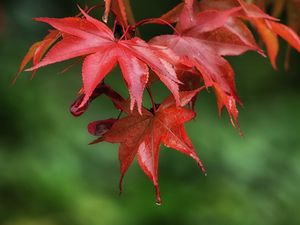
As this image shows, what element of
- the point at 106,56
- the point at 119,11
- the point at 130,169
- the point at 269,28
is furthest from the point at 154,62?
the point at 130,169

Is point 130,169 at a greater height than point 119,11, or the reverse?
point 119,11

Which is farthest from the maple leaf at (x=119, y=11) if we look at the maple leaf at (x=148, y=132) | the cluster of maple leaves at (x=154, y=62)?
the maple leaf at (x=148, y=132)

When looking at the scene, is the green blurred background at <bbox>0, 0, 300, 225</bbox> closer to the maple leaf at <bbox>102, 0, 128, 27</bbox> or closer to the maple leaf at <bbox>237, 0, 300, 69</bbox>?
the maple leaf at <bbox>237, 0, 300, 69</bbox>

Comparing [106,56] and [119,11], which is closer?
[106,56]

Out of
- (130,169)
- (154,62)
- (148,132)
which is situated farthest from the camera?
(130,169)

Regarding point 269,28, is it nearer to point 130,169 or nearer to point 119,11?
point 119,11

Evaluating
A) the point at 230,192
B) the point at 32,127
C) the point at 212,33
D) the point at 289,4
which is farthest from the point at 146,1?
the point at 212,33

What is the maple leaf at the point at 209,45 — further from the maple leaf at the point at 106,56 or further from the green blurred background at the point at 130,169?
the green blurred background at the point at 130,169
